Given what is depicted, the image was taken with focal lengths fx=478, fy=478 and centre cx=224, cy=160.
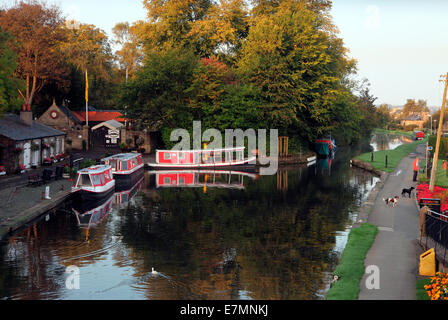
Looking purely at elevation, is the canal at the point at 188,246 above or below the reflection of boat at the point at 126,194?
below

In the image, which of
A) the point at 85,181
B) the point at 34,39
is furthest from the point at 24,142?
the point at 34,39

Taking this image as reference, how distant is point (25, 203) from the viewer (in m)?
29.9

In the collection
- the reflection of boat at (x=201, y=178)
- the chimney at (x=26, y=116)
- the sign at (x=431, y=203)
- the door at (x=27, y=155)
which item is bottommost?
the reflection of boat at (x=201, y=178)

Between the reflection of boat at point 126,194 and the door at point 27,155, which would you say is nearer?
the reflection of boat at point 126,194

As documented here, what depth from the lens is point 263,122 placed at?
61188mm

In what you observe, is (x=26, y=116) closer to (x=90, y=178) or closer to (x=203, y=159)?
(x=90, y=178)

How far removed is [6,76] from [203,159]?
23.4m

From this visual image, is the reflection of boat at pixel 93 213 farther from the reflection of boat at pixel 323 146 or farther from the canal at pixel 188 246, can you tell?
the reflection of boat at pixel 323 146

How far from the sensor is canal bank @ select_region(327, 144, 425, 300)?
52.3ft

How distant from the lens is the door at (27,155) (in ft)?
140

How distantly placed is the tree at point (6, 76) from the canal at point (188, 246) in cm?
1079


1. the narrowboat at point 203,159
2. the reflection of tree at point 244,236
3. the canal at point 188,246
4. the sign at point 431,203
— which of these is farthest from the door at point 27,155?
the sign at point 431,203
